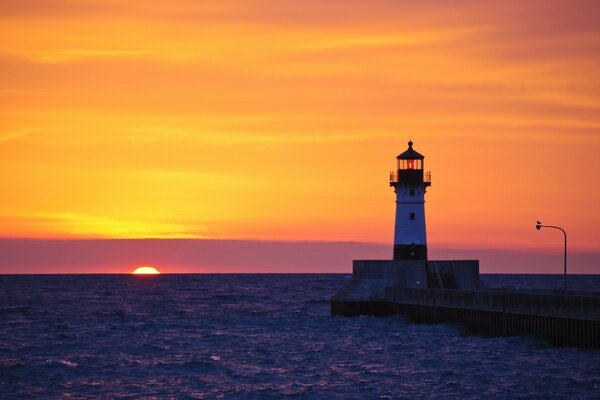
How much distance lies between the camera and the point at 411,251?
2484 inches

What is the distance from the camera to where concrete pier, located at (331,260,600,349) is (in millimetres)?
38938

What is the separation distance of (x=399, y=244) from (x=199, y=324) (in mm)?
15035

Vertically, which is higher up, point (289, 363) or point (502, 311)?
point (502, 311)

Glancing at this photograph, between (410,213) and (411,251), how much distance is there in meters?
2.49

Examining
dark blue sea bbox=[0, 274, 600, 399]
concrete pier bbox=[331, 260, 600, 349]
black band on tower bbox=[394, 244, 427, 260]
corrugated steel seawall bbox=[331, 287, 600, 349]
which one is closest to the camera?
dark blue sea bbox=[0, 274, 600, 399]

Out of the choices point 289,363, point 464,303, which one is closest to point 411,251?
point 464,303

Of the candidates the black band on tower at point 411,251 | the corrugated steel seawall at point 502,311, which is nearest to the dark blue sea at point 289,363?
the corrugated steel seawall at point 502,311

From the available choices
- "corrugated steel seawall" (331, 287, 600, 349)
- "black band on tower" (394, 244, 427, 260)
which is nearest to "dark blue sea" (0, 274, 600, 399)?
"corrugated steel seawall" (331, 287, 600, 349)

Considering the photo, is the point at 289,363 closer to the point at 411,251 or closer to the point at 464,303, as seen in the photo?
the point at 464,303

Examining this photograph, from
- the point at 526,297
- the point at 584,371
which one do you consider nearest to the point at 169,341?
the point at 526,297

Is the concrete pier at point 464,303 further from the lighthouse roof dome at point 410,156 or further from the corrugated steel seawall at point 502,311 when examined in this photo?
the lighthouse roof dome at point 410,156

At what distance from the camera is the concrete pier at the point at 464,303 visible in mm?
38938

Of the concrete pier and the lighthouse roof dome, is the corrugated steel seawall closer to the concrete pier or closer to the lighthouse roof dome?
the concrete pier

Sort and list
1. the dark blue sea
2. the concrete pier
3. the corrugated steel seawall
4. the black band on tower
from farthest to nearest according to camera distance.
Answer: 1. the black band on tower
2. the concrete pier
3. the corrugated steel seawall
4. the dark blue sea
